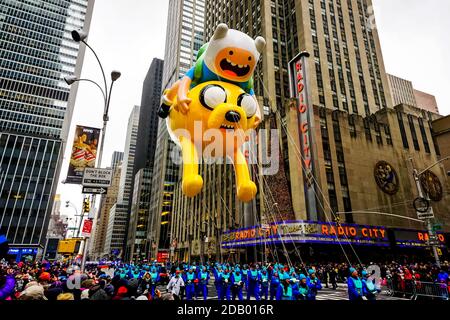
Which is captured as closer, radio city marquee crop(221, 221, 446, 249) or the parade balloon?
the parade balloon

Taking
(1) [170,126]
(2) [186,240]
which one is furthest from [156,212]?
(1) [170,126]

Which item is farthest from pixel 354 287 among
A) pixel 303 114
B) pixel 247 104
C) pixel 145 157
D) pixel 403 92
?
pixel 403 92

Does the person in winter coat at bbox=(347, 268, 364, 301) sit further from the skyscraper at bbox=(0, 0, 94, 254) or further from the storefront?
the skyscraper at bbox=(0, 0, 94, 254)

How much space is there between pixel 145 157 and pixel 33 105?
194 feet

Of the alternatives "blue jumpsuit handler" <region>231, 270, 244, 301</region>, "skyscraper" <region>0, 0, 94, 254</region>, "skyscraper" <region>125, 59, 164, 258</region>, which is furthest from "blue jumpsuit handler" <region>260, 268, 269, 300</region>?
"skyscraper" <region>125, 59, 164, 258</region>

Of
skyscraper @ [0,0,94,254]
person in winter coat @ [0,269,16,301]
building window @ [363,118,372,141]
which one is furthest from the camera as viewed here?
skyscraper @ [0,0,94,254]

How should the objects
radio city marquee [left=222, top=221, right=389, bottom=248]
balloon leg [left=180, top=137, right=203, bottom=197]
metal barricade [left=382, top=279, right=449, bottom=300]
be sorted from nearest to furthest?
balloon leg [left=180, top=137, right=203, bottom=197] → metal barricade [left=382, top=279, right=449, bottom=300] → radio city marquee [left=222, top=221, right=389, bottom=248]

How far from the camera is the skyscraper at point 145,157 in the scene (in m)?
118

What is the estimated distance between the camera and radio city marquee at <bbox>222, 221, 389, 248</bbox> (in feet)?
94.4

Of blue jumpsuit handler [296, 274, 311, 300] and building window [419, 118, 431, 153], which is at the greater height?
building window [419, 118, 431, 153]

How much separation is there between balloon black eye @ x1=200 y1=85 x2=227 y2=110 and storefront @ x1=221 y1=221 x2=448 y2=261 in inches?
851

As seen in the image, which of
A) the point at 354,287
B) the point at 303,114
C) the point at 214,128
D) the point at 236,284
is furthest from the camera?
the point at 303,114

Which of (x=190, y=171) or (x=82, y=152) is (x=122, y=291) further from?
(x=82, y=152)

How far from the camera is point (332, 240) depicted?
29.4 meters
